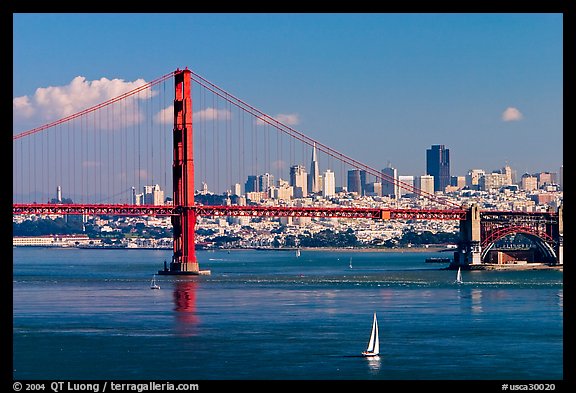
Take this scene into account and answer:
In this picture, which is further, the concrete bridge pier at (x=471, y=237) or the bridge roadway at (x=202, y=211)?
the concrete bridge pier at (x=471, y=237)

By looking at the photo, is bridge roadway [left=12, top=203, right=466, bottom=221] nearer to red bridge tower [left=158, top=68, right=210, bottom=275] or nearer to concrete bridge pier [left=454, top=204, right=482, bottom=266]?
red bridge tower [left=158, top=68, right=210, bottom=275]

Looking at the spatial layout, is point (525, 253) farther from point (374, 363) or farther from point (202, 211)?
point (374, 363)

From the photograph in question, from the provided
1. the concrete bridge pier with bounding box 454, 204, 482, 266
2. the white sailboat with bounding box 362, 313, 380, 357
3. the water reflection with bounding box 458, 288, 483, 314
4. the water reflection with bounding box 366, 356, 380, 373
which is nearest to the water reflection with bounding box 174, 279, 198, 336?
the white sailboat with bounding box 362, 313, 380, 357

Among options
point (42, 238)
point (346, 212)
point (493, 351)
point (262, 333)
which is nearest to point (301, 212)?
point (346, 212)

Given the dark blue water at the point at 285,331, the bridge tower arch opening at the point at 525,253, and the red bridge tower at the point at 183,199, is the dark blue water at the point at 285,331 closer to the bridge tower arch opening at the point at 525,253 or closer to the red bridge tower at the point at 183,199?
the red bridge tower at the point at 183,199

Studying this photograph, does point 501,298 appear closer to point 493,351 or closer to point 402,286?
point 402,286

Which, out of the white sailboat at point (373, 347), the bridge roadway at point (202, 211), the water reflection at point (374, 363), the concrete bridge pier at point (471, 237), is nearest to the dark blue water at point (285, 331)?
the water reflection at point (374, 363)
